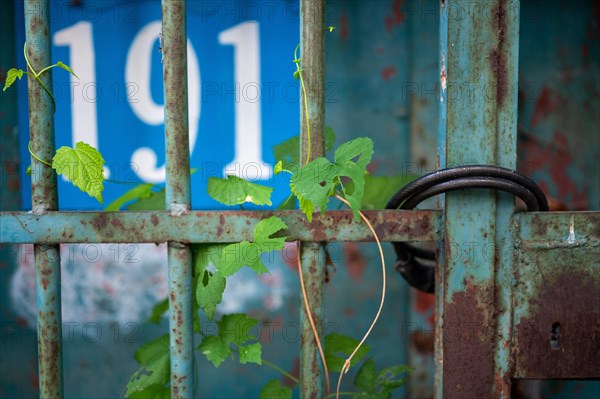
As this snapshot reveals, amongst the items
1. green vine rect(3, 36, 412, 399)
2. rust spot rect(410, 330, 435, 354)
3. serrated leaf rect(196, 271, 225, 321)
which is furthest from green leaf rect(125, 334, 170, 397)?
rust spot rect(410, 330, 435, 354)

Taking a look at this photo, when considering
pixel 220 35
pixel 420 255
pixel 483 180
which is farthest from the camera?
pixel 220 35

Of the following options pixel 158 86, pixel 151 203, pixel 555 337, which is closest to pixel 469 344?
pixel 555 337

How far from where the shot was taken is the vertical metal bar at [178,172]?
1.05 metres

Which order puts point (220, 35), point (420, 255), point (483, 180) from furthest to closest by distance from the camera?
point (220, 35) < point (420, 255) < point (483, 180)

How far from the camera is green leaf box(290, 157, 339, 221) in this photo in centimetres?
101

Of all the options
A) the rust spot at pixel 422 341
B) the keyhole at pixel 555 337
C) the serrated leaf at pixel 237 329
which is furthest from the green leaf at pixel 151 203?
the rust spot at pixel 422 341

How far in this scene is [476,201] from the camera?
1074 mm

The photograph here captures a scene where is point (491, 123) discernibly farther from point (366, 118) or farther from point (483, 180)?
point (366, 118)

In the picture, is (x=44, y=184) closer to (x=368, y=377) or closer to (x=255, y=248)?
(x=255, y=248)

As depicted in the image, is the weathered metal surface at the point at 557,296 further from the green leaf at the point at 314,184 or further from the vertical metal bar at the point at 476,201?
the green leaf at the point at 314,184

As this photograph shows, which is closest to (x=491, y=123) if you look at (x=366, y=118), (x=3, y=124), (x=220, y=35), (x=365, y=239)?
(x=365, y=239)

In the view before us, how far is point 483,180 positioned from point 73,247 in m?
1.44

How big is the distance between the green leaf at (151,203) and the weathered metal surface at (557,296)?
743 millimetres

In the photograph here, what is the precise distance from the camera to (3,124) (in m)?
1.95
